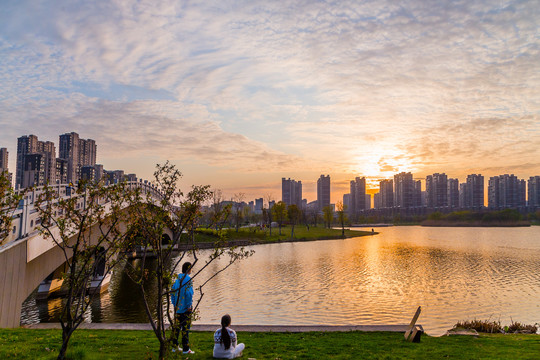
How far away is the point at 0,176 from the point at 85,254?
7.10 feet

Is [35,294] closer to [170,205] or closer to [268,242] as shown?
[170,205]

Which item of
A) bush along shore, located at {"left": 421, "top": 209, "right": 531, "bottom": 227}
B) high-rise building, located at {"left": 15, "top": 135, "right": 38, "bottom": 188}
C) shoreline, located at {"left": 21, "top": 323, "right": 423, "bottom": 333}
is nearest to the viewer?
shoreline, located at {"left": 21, "top": 323, "right": 423, "bottom": 333}

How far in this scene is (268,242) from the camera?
198 ft

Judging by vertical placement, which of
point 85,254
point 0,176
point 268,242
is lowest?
point 268,242

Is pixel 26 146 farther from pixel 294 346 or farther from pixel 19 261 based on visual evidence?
pixel 294 346

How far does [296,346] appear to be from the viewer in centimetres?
881

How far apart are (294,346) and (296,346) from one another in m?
0.05

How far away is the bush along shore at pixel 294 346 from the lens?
7.89 meters

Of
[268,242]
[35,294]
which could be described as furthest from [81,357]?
[268,242]

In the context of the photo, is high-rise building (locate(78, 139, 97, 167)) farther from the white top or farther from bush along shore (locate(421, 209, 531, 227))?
the white top

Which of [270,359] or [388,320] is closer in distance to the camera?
[270,359]

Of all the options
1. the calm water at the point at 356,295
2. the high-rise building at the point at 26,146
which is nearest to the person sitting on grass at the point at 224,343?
the calm water at the point at 356,295

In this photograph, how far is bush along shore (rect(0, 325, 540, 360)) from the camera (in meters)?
7.89

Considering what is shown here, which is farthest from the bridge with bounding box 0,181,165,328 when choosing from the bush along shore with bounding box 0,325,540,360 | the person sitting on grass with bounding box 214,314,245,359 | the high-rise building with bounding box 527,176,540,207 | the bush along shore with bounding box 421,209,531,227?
the high-rise building with bounding box 527,176,540,207
